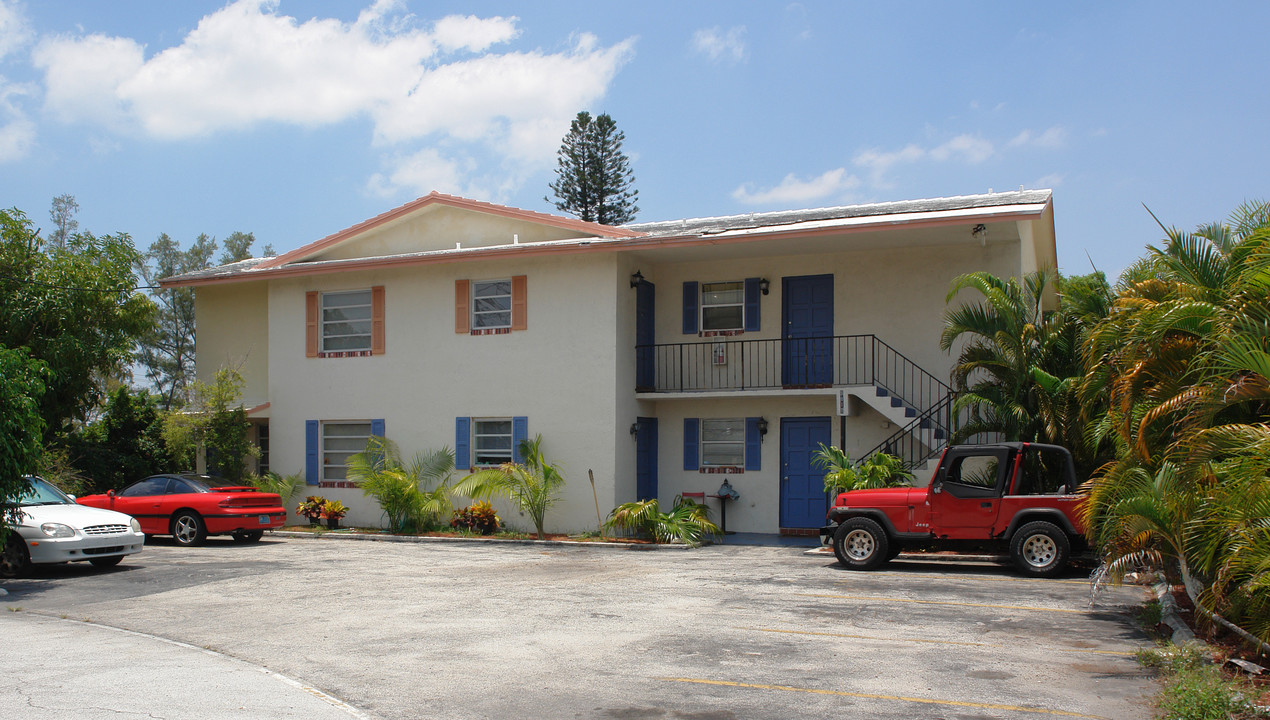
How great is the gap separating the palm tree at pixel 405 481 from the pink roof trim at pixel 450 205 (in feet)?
14.6

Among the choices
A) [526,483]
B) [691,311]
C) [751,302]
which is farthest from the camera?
[691,311]

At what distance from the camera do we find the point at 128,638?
29.6ft

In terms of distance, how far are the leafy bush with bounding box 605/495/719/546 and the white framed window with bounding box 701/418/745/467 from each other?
194 cm

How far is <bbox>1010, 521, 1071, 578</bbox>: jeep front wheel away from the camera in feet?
41.2

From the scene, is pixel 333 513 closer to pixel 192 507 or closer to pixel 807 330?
pixel 192 507

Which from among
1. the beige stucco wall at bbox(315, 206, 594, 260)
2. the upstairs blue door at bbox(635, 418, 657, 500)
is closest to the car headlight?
the beige stucco wall at bbox(315, 206, 594, 260)

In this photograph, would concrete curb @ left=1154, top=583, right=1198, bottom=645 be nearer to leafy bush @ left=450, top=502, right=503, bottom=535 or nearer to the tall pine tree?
leafy bush @ left=450, top=502, right=503, bottom=535

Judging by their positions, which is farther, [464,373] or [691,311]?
[691,311]

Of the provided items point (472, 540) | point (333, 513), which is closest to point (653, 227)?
point (472, 540)

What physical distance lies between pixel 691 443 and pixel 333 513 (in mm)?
7332

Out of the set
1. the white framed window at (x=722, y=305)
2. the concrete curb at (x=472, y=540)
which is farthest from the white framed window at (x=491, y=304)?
the concrete curb at (x=472, y=540)

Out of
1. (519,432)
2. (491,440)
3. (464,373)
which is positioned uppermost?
(464,373)

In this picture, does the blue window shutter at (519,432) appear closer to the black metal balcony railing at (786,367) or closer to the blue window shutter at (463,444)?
the blue window shutter at (463,444)

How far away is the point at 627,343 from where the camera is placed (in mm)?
19125
